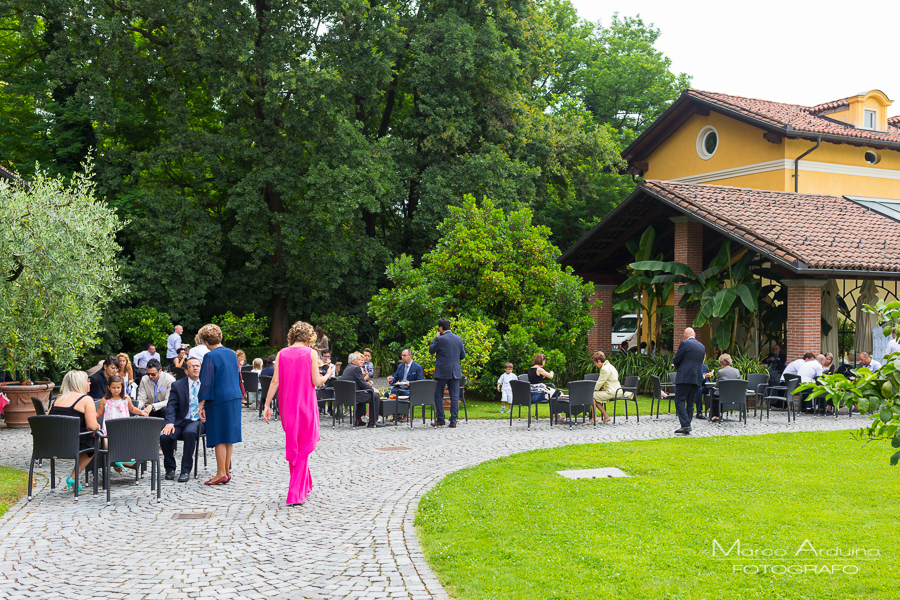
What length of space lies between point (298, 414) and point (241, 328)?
61.8 feet

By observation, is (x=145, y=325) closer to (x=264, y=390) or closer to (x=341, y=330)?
(x=341, y=330)

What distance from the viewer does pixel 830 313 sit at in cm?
2036

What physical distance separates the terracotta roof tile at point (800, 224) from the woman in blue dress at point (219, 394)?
42.7 ft

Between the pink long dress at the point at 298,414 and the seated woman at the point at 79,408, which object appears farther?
the seated woman at the point at 79,408

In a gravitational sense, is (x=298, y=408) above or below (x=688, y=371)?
below

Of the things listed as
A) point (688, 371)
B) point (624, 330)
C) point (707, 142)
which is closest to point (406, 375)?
point (688, 371)

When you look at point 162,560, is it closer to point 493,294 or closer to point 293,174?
point 493,294

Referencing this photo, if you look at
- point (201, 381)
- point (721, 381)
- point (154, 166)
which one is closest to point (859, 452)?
point (721, 381)

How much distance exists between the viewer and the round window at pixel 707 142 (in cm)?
2830

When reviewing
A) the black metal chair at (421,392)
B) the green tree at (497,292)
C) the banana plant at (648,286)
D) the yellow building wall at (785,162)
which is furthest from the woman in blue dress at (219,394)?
the yellow building wall at (785,162)

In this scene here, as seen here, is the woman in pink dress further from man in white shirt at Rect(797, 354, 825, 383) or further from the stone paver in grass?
man in white shirt at Rect(797, 354, 825, 383)

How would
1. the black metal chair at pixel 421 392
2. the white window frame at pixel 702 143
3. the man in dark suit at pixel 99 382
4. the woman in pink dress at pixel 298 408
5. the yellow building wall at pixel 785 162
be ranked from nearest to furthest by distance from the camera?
the woman in pink dress at pixel 298 408, the man in dark suit at pixel 99 382, the black metal chair at pixel 421 392, the yellow building wall at pixel 785 162, the white window frame at pixel 702 143

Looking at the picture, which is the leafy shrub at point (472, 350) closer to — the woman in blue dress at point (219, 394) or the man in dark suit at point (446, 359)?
the man in dark suit at point (446, 359)

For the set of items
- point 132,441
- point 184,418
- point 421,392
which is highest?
point 421,392
